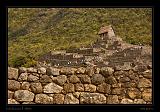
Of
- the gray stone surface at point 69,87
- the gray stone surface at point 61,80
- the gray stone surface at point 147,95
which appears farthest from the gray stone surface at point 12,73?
the gray stone surface at point 147,95

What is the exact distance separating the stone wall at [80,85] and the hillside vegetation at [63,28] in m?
0.32

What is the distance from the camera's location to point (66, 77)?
2241cm

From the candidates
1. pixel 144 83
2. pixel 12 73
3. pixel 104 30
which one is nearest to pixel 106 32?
pixel 104 30

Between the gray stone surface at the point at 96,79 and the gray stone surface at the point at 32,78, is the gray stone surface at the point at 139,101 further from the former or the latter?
the gray stone surface at the point at 32,78

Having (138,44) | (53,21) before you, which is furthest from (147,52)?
(53,21)

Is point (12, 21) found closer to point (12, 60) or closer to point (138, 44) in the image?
point (12, 60)

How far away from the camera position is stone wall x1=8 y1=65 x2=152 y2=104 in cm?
2236

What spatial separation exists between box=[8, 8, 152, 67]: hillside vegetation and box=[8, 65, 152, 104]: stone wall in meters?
0.32

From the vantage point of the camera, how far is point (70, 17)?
73.9 ft

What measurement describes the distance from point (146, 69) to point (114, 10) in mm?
1148

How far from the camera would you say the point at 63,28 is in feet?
73.9

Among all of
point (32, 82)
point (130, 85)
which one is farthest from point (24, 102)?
point (130, 85)

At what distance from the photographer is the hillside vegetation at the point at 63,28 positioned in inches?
880

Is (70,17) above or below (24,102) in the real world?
Result: above
